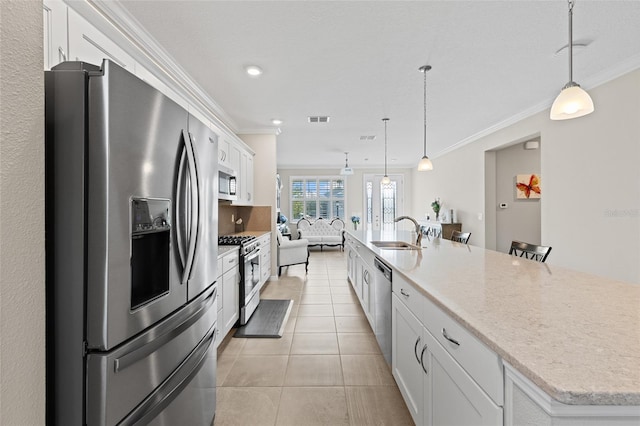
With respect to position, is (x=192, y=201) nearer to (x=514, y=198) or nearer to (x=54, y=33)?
(x=54, y=33)

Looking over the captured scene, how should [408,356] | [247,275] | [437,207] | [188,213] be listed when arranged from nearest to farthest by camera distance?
1. [188,213]
2. [408,356]
3. [247,275]
4. [437,207]

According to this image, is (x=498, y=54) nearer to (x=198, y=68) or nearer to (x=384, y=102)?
(x=384, y=102)

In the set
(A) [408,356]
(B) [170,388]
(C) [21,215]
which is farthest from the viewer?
(A) [408,356]

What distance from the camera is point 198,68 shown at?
112 inches

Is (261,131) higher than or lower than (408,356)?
higher

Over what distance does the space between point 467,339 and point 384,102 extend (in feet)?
11.3

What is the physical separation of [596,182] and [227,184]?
4.28 metres

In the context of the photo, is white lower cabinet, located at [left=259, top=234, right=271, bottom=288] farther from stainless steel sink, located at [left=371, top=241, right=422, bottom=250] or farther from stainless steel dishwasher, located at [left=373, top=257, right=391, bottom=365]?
stainless steel dishwasher, located at [left=373, top=257, right=391, bottom=365]

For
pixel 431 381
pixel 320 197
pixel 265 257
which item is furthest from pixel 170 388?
pixel 320 197

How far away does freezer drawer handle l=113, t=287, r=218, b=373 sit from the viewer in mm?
988

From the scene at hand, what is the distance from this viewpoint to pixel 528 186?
18.1ft

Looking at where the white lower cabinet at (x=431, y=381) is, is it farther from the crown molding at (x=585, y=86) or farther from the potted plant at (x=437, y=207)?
the potted plant at (x=437, y=207)

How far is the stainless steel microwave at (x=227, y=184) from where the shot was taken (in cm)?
335

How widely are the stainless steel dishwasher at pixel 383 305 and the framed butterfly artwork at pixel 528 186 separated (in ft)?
15.0
